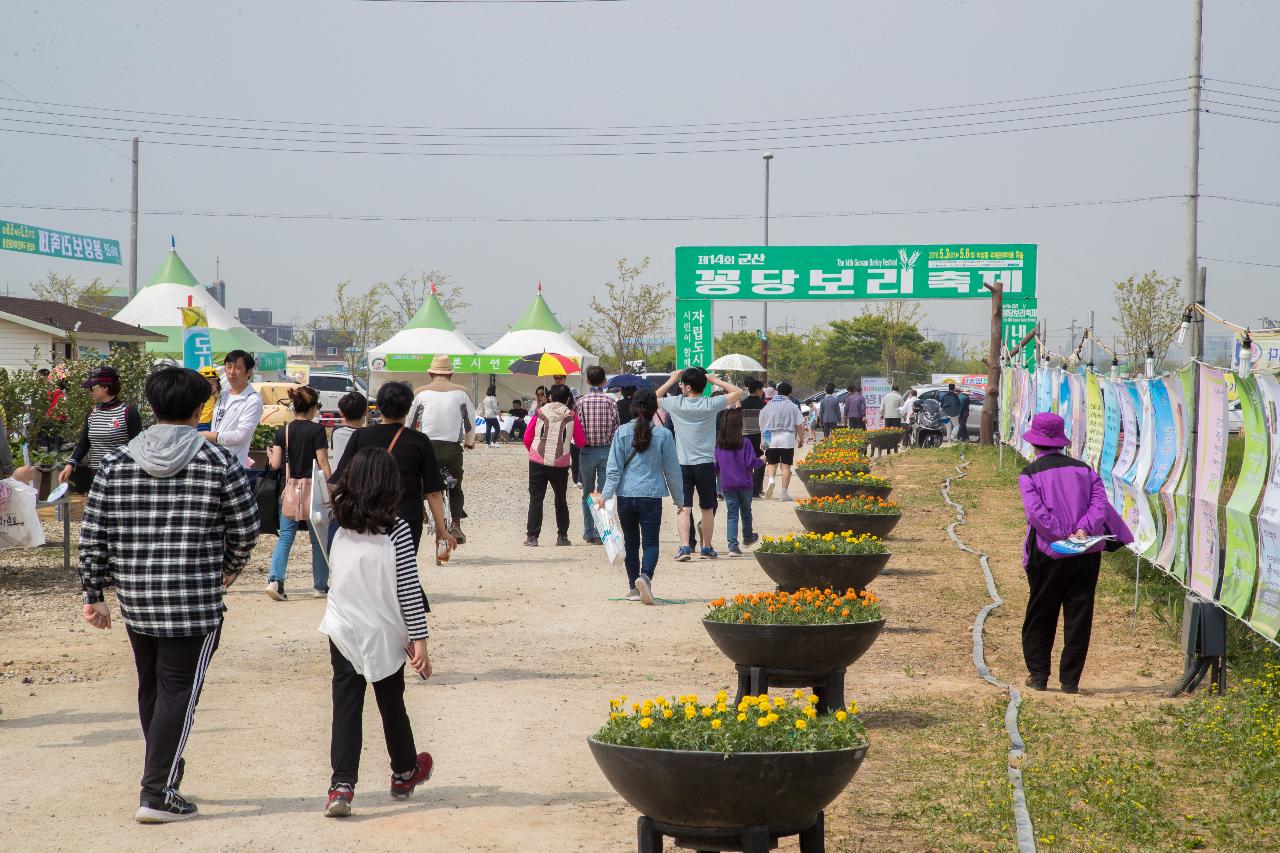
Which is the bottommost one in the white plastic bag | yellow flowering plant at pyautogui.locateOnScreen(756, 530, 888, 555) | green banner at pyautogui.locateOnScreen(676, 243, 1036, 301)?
the white plastic bag

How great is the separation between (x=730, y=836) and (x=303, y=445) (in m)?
6.70

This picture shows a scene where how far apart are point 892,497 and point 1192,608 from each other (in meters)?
13.5

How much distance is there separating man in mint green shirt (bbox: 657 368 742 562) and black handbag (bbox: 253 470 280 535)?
360cm

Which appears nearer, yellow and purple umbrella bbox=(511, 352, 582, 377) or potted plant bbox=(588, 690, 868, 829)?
potted plant bbox=(588, 690, 868, 829)

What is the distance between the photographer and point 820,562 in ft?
29.7

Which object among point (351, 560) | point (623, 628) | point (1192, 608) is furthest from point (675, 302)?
point (351, 560)

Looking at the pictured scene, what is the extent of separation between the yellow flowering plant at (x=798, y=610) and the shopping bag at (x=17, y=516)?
192 inches

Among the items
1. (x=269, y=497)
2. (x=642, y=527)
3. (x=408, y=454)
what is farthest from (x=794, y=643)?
(x=269, y=497)

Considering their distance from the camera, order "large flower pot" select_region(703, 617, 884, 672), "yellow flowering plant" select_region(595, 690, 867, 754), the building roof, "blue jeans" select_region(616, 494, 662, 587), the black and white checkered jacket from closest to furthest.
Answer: "yellow flowering plant" select_region(595, 690, 867, 754)
the black and white checkered jacket
"large flower pot" select_region(703, 617, 884, 672)
"blue jeans" select_region(616, 494, 662, 587)
the building roof

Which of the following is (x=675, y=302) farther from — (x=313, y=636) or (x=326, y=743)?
(x=326, y=743)

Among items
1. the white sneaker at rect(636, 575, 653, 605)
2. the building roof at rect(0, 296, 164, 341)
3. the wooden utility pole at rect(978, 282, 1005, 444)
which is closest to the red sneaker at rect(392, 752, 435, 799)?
the white sneaker at rect(636, 575, 653, 605)

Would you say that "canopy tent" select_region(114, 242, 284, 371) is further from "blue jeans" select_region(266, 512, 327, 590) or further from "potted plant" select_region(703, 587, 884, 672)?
"potted plant" select_region(703, 587, 884, 672)

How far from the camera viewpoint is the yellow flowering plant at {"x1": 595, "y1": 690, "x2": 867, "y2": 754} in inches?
175

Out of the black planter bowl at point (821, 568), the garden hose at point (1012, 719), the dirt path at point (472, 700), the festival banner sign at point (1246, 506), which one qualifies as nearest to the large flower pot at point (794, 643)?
the dirt path at point (472, 700)
